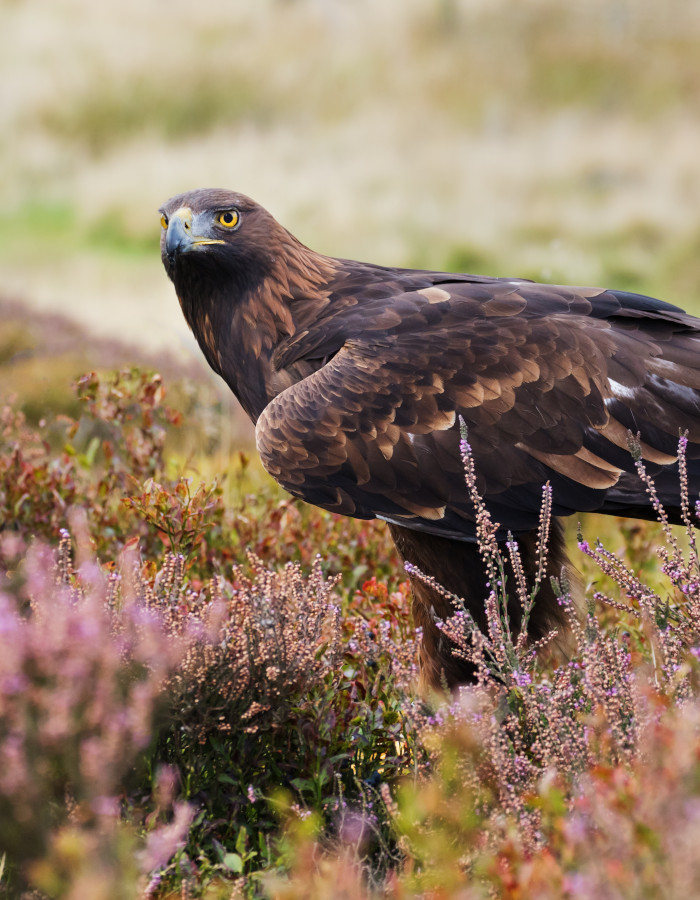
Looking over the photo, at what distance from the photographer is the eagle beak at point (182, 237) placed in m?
4.15

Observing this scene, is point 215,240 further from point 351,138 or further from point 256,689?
point 351,138

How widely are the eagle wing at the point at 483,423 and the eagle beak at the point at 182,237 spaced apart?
767mm

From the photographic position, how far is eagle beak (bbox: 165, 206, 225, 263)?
4.15 metres

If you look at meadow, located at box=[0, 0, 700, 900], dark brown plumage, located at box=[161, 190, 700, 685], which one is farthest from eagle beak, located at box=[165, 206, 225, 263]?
meadow, located at box=[0, 0, 700, 900]

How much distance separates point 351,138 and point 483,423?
28.4 meters

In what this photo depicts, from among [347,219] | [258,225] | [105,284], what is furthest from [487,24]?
[258,225]

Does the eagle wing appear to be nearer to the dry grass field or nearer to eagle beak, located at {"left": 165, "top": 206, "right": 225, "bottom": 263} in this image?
eagle beak, located at {"left": 165, "top": 206, "right": 225, "bottom": 263}

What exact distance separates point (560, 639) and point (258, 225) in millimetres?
2042

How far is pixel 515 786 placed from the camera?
2742 millimetres

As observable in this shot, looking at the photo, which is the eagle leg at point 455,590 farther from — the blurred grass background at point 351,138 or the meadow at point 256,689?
the blurred grass background at point 351,138

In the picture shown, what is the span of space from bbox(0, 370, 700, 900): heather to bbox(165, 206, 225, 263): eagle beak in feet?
3.05

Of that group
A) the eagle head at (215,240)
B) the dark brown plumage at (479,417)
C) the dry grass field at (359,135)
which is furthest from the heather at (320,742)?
the dry grass field at (359,135)

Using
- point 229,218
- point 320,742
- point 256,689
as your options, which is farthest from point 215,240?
point 320,742

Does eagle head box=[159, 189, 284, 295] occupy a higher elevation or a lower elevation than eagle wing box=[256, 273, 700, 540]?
higher
